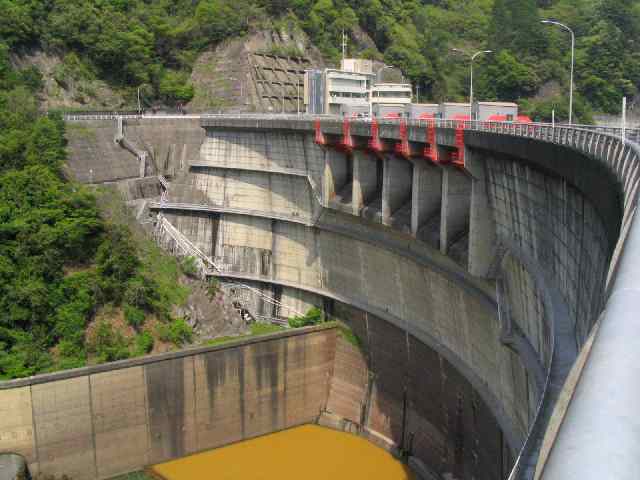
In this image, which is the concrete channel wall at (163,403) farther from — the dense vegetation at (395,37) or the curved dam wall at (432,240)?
the dense vegetation at (395,37)

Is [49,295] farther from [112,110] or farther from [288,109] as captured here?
[288,109]

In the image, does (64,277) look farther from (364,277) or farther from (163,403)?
(364,277)

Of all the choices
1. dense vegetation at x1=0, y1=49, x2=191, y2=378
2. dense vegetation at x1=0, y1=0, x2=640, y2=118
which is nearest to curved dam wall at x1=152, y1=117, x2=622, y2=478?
dense vegetation at x1=0, y1=49, x2=191, y2=378

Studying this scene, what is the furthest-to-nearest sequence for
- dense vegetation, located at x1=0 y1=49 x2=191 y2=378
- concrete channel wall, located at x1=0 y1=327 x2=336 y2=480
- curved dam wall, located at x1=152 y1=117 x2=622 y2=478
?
dense vegetation, located at x1=0 y1=49 x2=191 y2=378 → concrete channel wall, located at x1=0 y1=327 x2=336 y2=480 → curved dam wall, located at x1=152 y1=117 x2=622 y2=478

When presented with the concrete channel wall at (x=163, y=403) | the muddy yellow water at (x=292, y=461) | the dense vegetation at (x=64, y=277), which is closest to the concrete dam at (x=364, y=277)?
the concrete channel wall at (x=163, y=403)

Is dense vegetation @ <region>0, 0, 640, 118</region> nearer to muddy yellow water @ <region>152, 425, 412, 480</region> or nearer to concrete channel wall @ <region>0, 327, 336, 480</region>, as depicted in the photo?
concrete channel wall @ <region>0, 327, 336, 480</region>

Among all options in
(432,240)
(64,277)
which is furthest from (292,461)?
(64,277)

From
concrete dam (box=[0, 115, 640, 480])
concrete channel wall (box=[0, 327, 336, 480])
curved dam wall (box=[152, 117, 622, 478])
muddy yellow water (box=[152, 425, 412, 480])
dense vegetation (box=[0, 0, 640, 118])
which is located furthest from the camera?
dense vegetation (box=[0, 0, 640, 118])
